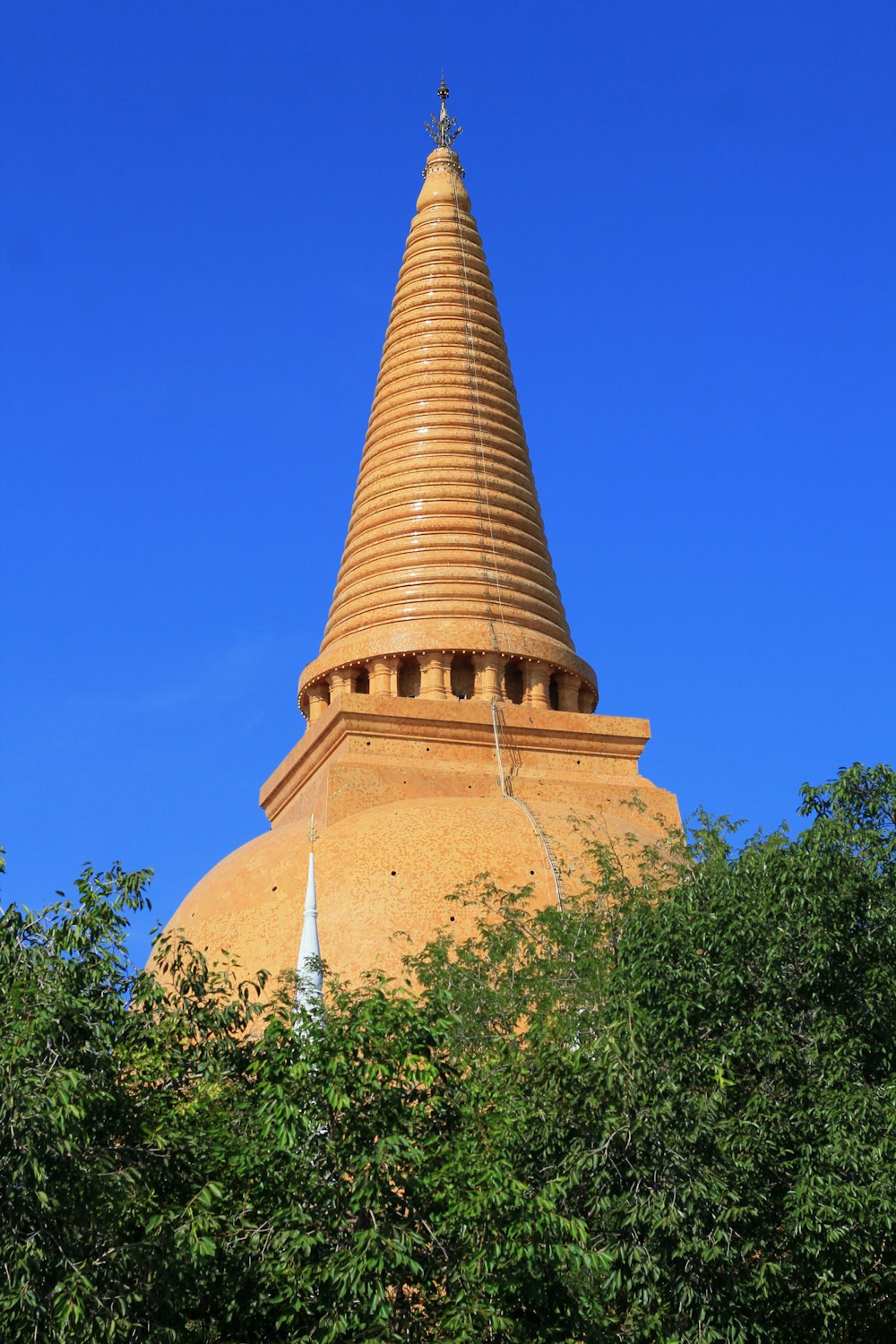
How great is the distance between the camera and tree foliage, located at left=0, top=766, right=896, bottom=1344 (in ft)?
32.7

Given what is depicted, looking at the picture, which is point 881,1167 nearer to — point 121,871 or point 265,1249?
point 265,1249

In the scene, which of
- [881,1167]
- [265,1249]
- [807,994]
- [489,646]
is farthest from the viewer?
[489,646]

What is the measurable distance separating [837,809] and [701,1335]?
193 inches

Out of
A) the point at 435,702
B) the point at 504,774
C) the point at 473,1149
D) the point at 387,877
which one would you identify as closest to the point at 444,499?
the point at 435,702

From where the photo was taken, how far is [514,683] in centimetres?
2453

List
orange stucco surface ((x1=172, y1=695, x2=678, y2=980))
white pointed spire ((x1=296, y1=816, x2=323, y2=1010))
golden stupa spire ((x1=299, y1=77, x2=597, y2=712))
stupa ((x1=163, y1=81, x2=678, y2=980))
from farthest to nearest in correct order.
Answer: golden stupa spire ((x1=299, y1=77, x2=597, y2=712)) → stupa ((x1=163, y1=81, x2=678, y2=980)) → orange stucco surface ((x1=172, y1=695, x2=678, y2=980)) → white pointed spire ((x1=296, y1=816, x2=323, y2=1010))

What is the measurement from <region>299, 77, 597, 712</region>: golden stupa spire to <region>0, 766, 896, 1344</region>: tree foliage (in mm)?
11059

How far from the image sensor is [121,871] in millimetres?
11016

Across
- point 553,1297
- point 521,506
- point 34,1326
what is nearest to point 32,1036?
point 34,1326

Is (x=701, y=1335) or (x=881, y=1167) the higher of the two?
(x=881, y=1167)

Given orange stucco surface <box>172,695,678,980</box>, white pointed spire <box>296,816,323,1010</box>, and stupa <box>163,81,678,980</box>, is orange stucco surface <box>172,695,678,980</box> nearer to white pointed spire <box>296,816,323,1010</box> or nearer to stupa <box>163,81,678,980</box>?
stupa <box>163,81,678,980</box>

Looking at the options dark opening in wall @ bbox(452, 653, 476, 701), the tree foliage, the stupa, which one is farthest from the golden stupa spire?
the tree foliage

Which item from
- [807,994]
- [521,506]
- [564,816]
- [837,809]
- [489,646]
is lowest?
[807,994]

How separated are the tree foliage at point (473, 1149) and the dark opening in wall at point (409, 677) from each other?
10.7 meters
